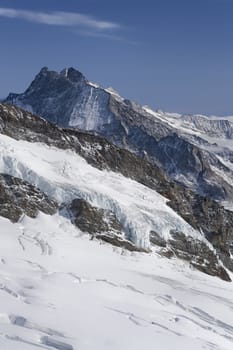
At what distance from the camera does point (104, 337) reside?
35250 mm

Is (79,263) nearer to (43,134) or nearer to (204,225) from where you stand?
(43,134)

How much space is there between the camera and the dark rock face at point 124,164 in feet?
263

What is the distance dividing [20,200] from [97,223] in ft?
26.8

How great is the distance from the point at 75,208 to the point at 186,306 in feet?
69.8

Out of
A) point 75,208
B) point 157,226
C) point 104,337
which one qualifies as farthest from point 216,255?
point 104,337

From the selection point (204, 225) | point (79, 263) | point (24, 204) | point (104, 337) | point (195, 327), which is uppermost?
point (204, 225)

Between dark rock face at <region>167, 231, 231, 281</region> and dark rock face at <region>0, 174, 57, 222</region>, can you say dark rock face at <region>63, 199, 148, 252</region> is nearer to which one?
dark rock face at <region>0, 174, 57, 222</region>

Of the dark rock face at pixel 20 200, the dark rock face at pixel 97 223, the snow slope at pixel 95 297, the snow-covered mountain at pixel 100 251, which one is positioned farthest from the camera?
the dark rock face at pixel 97 223

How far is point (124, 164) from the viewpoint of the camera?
280ft

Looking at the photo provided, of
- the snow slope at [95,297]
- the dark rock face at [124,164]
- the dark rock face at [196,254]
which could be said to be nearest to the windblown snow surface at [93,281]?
the snow slope at [95,297]

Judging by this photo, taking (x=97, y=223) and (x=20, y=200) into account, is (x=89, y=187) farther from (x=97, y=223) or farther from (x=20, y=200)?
(x=20, y=200)

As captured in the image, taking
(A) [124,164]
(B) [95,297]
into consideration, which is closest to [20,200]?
(A) [124,164]

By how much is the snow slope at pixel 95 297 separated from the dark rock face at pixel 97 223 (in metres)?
1.20

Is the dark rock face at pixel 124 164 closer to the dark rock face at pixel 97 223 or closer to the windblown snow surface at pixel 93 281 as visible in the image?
the windblown snow surface at pixel 93 281
